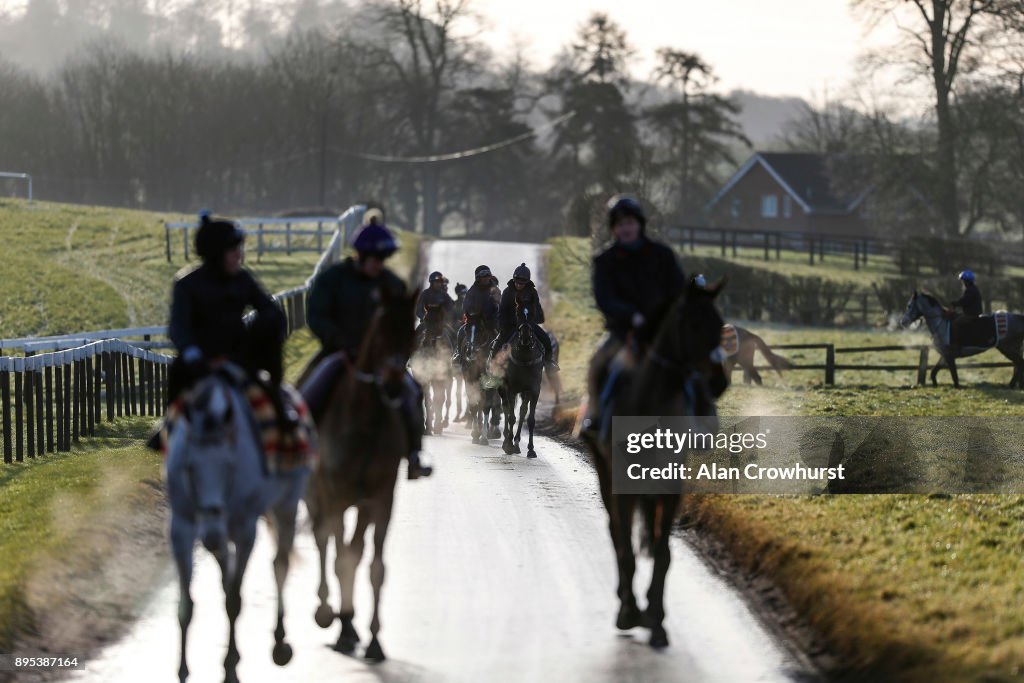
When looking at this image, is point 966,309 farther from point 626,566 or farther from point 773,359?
point 626,566

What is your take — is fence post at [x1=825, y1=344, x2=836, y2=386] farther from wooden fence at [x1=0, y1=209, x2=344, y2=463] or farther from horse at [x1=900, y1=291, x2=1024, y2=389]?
wooden fence at [x1=0, y1=209, x2=344, y2=463]

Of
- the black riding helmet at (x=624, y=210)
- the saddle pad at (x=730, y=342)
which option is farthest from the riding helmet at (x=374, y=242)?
the saddle pad at (x=730, y=342)

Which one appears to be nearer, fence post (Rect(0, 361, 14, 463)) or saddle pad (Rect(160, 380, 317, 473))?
saddle pad (Rect(160, 380, 317, 473))

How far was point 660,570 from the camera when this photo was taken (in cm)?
1076

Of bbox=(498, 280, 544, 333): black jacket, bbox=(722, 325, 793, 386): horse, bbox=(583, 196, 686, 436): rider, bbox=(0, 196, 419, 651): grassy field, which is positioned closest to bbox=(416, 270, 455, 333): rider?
bbox=(498, 280, 544, 333): black jacket

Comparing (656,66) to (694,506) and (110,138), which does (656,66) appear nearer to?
(110,138)

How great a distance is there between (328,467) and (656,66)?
76.7 metres

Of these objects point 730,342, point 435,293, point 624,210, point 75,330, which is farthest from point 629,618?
point 75,330

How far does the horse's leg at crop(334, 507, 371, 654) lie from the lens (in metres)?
10.4

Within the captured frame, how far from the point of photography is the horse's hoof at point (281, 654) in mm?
9836


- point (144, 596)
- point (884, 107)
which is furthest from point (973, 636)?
point (884, 107)

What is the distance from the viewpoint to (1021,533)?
13.1 m

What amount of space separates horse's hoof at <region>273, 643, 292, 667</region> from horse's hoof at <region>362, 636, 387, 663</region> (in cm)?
54

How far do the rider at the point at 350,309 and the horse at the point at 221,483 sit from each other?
0.95 m
